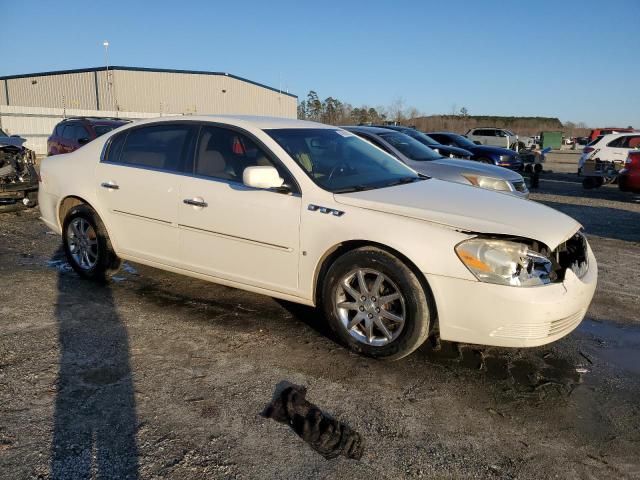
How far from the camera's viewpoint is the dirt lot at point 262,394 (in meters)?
2.46

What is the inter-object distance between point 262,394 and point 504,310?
154 centimetres

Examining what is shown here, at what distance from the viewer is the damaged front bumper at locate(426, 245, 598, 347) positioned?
307 cm

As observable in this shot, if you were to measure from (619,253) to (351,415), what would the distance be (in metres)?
5.58

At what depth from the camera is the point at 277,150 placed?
395cm

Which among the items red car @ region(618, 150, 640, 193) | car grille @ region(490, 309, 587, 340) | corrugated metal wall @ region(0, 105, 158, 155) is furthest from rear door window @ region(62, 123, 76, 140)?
corrugated metal wall @ region(0, 105, 158, 155)

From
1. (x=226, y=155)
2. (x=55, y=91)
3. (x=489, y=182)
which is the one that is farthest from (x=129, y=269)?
(x=55, y=91)

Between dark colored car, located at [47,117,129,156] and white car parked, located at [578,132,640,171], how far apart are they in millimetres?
14013

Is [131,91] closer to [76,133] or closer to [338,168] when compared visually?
[76,133]

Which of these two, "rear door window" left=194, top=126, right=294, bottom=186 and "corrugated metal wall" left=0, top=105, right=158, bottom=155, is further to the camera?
"corrugated metal wall" left=0, top=105, right=158, bottom=155

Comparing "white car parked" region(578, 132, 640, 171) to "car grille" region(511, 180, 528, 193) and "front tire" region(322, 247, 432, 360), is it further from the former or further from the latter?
"front tire" region(322, 247, 432, 360)

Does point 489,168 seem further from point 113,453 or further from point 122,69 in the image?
point 122,69

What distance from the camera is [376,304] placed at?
346 cm

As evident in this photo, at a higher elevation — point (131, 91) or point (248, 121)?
point (131, 91)

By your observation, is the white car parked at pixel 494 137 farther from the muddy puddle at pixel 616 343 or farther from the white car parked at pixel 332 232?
the white car parked at pixel 332 232
